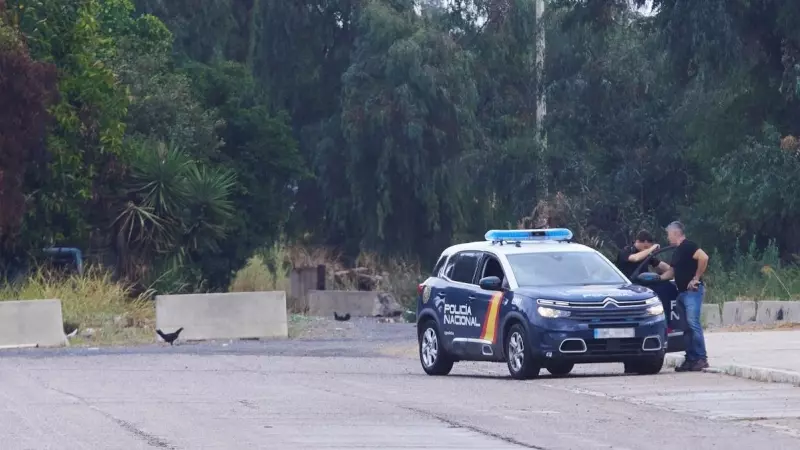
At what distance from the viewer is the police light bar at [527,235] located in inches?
814

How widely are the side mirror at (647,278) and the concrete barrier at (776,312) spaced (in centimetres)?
969

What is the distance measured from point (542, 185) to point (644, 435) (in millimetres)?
42278

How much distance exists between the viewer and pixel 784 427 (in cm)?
1380

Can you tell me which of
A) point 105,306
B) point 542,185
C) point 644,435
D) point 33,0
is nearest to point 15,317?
point 105,306

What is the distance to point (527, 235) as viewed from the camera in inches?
822

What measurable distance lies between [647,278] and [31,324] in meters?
13.6

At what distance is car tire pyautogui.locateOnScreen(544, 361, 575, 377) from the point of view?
19163 millimetres

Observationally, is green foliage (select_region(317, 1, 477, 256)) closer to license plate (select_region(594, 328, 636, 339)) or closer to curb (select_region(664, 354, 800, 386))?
curb (select_region(664, 354, 800, 386))

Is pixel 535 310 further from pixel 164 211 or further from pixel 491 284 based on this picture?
pixel 164 211

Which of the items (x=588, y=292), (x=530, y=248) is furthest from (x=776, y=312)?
(x=588, y=292)

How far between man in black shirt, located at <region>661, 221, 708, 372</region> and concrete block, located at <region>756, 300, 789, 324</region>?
10.4 meters

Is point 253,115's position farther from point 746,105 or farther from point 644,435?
point 644,435

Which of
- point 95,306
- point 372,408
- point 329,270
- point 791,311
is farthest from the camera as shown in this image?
point 329,270

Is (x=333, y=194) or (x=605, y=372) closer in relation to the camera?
(x=605, y=372)
